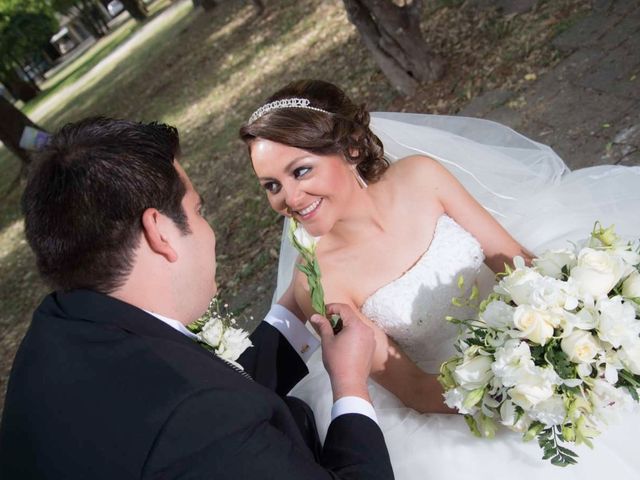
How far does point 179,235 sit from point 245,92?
9094mm

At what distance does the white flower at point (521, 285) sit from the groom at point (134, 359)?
600 mm

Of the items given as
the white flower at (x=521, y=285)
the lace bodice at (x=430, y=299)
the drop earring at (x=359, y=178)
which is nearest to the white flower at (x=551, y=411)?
the white flower at (x=521, y=285)

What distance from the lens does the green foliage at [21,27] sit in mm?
21183

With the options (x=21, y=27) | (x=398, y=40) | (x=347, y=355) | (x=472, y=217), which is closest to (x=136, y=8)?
(x=21, y=27)

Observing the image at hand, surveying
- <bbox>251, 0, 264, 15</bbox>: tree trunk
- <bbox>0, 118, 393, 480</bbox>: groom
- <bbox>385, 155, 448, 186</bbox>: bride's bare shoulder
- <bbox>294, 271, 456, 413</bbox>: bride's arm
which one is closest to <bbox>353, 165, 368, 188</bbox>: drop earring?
<bbox>385, 155, 448, 186</bbox>: bride's bare shoulder

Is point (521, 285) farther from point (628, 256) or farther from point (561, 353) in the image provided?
point (628, 256)

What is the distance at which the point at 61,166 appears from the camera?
64.8 inches

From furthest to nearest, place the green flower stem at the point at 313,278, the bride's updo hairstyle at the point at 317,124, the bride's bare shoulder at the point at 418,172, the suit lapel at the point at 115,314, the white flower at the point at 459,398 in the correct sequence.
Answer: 1. the bride's bare shoulder at the point at 418,172
2. the bride's updo hairstyle at the point at 317,124
3. the green flower stem at the point at 313,278
4. the white flower at the point at 459,398
5. the suit lapel at the point at 115,314

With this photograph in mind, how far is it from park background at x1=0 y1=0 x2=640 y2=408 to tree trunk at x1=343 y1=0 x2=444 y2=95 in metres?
0.10

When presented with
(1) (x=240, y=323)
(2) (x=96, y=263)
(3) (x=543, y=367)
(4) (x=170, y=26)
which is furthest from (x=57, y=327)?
(4) (x=170, y=26)

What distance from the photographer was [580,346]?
1.75 m

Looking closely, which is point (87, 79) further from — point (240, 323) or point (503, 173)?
point (503, 173)

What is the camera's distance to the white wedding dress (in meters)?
2.12

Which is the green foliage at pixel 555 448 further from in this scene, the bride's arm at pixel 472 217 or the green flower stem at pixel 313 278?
the bride's arm at pixel 472 217
